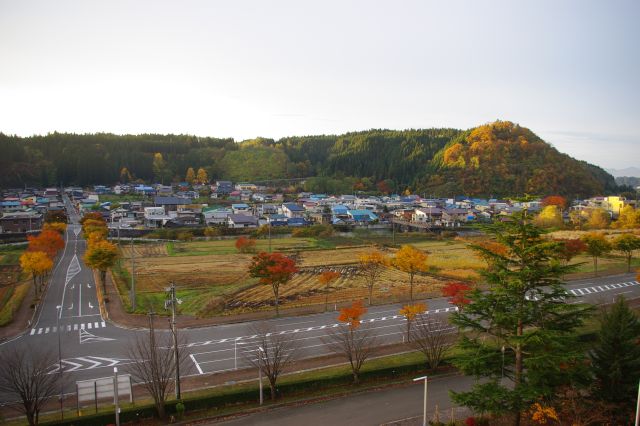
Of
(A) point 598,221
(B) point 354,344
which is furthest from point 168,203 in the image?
(A) point 598,221

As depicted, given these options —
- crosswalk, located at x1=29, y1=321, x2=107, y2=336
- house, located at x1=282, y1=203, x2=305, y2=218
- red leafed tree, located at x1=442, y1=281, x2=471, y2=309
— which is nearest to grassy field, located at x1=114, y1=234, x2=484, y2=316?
crosswalk, located at x1=29, y1=321, x2=107, y2=336

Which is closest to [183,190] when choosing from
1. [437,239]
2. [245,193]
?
[245,193]

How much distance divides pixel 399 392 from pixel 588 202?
217ft

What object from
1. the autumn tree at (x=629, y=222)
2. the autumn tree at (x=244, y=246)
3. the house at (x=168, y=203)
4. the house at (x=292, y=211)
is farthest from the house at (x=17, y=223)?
the autumn tree at (x=629, y=222)

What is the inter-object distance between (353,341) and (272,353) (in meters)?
2.88

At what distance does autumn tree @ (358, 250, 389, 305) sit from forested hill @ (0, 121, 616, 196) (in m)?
50.8

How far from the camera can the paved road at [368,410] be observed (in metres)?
11.9

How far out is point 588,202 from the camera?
6681 cm

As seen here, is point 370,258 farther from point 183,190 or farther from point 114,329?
point 183,190

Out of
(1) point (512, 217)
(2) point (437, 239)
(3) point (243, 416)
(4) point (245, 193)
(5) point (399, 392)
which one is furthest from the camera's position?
(4) point (245, 193)

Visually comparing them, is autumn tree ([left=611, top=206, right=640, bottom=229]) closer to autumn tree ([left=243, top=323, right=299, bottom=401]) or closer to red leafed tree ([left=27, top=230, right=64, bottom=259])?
autumn tree ([left=243, top=323, right=299, bottom=401])

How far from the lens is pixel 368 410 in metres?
12.6

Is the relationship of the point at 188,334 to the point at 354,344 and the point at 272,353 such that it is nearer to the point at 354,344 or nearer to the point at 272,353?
the point at 272,353

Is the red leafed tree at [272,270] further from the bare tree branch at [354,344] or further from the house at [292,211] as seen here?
the house at [292,211]
